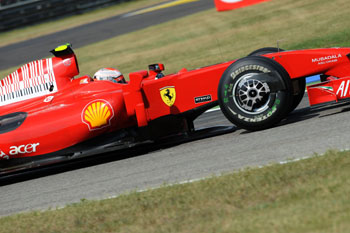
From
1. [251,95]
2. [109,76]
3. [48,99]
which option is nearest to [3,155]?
[48,99]

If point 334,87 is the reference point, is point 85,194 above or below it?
below

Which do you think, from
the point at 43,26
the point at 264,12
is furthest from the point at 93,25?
the point at 264,12

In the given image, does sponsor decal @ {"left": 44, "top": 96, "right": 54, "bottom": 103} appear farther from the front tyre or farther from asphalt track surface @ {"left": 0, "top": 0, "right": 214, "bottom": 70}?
asphalt track surface @ {"left": 0, "top": 0, "right": 214, "bottom": 70}

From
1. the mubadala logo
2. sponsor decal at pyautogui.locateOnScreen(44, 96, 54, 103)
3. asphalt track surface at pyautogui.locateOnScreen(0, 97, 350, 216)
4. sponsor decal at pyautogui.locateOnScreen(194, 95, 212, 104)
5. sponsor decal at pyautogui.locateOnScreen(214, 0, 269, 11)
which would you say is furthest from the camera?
sponsor decal at pyautogui.locateOnScreen(214, 0, 269, 11)

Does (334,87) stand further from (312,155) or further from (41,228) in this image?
(41,228)

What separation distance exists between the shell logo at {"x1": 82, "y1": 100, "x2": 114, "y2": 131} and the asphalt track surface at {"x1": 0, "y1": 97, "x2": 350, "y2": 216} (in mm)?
486

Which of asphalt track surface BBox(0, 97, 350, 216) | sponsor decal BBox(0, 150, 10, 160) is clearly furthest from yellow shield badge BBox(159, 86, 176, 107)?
sponsor decal BBox(0, 150, 10, 160)

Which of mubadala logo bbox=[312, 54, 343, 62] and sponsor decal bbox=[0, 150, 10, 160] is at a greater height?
mubadala logo bbox=[312, 54, 343, 62]

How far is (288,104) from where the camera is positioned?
5.92m

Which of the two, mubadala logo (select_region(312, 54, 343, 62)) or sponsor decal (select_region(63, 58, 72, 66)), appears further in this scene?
sponsor decal (select_region(63, 58, 72, 66))

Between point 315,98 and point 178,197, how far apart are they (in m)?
2.31

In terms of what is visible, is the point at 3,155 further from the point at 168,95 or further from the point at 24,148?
the point at 168,95

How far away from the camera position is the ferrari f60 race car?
19.5 feet

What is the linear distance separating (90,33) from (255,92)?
1463 cm
